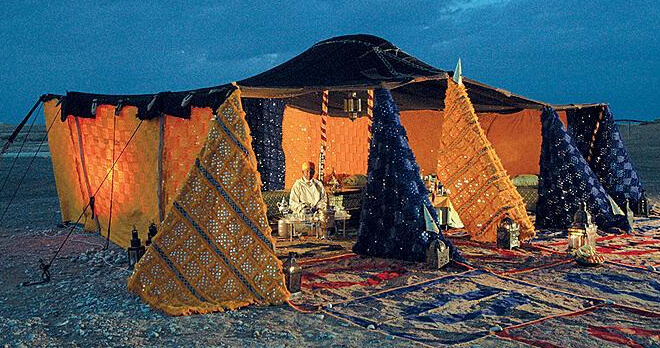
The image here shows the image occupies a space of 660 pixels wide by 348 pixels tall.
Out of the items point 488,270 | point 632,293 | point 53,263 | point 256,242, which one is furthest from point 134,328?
point 632,293

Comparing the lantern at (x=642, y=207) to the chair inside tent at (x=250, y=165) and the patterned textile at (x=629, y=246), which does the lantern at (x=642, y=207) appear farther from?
the patterned textile at (x=629, y=246)

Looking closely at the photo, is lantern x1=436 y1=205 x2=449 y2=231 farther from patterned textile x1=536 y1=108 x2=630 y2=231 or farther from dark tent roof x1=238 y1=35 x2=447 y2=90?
dark tent roof x1=238 y1=35 x2=447 y2=90

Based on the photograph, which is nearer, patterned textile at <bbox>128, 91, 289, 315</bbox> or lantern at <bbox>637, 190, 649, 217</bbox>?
patterned textile at <bbox>128, 91, 289, 315</bbox>

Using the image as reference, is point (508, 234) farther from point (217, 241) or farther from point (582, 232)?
point (217, 241)

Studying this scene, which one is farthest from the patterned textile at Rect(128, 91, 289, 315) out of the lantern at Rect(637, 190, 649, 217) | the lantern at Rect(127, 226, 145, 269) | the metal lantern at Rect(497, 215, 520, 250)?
the lantern at Rect(637, 190, 649, 217)

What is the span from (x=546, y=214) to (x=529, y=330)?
5524mm

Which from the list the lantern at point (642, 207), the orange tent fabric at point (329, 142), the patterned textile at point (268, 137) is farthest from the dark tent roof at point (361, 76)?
the lantern at point (642, 207)

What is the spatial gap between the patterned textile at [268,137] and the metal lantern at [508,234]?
14.9 feet

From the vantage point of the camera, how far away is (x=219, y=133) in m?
5.27

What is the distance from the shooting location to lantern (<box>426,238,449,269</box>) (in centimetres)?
623

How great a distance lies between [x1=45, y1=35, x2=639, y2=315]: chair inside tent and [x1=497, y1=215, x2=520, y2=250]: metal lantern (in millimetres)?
384

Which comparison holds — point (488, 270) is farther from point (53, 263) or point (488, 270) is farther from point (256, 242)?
point (53, 263)

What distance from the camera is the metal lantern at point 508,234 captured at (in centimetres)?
746

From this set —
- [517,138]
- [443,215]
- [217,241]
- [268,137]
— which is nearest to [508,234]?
[443,215]
